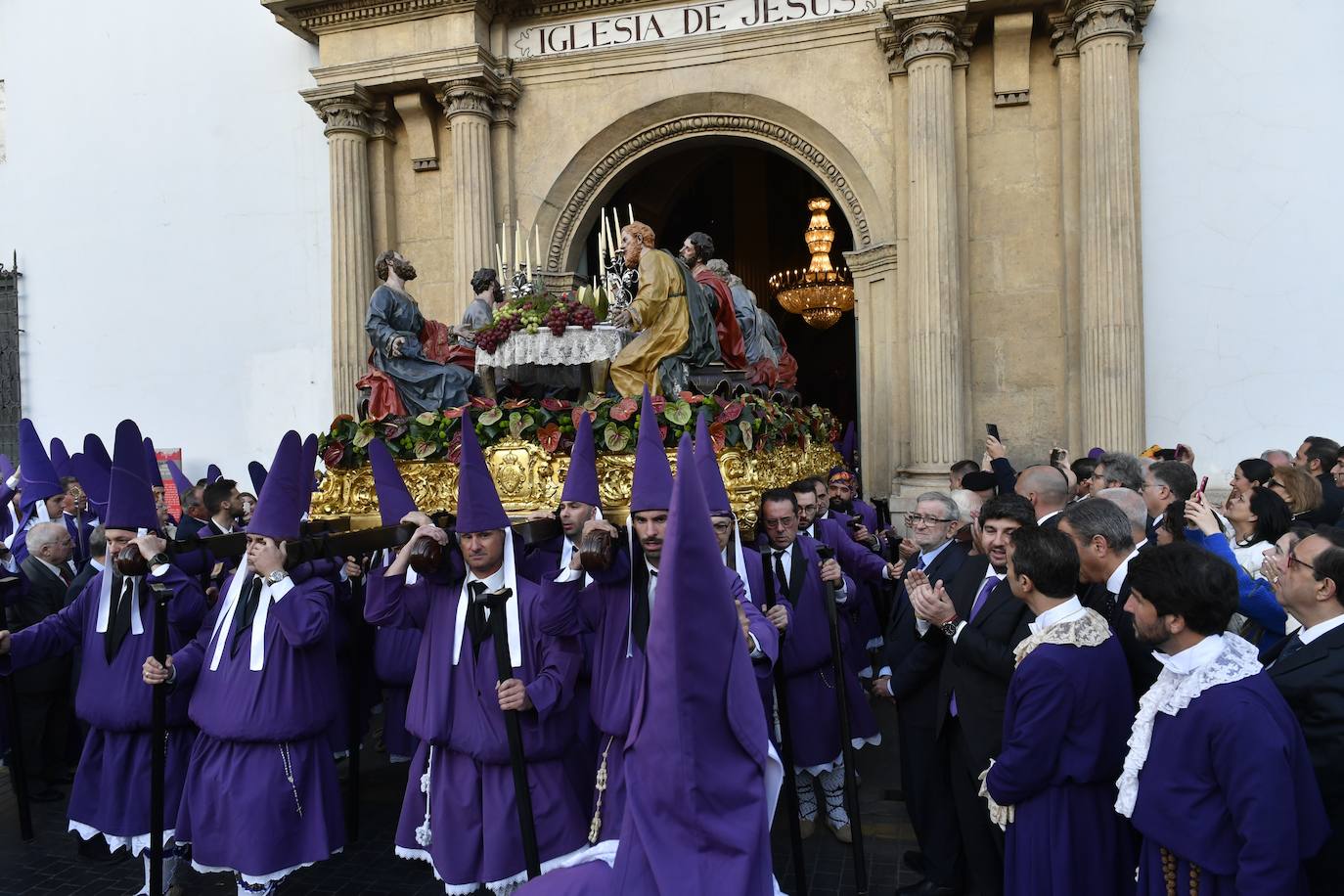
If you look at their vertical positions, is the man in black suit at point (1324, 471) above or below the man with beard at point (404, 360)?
below

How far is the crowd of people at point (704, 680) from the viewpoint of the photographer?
2.14 meters

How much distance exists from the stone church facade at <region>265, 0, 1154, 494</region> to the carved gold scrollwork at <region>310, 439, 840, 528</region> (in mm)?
4023

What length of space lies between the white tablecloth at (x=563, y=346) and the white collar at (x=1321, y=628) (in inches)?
165

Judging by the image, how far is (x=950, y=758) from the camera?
3.89m

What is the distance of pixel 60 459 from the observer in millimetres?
8367

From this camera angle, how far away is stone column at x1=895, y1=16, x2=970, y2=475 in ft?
30.6

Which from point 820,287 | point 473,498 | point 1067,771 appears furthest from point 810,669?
point 820,287

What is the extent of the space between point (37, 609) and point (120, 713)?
1.71m

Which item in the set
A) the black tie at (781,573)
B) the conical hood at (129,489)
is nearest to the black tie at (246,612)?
the conical hood at (129,489)

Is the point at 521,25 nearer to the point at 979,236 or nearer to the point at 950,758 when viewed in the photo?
the point at 979,236

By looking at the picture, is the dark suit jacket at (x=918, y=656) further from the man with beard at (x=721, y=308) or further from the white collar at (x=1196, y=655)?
the man with beard at (x=721, y=308)

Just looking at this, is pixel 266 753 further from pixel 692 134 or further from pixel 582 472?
pixel 692 134

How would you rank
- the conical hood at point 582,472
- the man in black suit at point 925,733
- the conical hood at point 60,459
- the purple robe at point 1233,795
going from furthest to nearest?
the conical hood at point 60,459, the man in black suit at point 925,733, the conical hood at point 582,472, the purple robe at point 1233,795

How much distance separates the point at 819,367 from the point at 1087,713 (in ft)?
50.9
